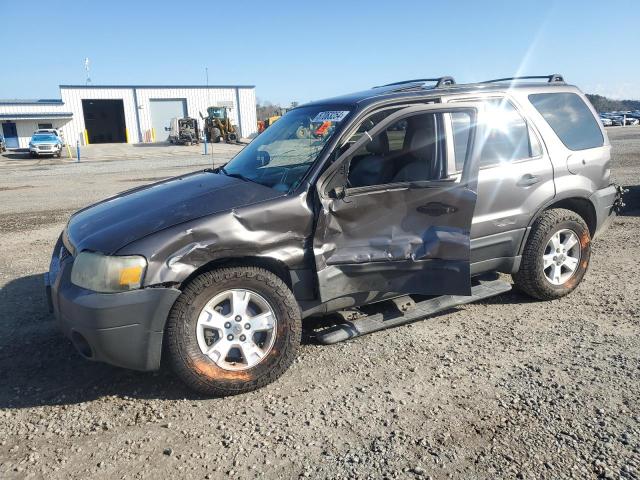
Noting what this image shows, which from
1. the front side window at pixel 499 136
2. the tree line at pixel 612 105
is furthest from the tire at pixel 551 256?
the tree line at pixel 612 105

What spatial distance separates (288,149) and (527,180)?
204 cm

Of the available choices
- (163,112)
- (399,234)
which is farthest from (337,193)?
(163,112)

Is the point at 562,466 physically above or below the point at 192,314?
A: below

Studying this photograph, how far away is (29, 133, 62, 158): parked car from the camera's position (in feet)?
108

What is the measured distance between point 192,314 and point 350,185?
4.68ft

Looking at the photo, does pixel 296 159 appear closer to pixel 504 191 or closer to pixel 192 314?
pixel 192 314

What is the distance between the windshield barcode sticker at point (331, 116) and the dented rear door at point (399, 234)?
0.33 metres

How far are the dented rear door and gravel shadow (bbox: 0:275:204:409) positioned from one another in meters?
1.31

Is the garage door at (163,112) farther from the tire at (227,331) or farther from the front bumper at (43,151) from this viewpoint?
the tire at (227,331)

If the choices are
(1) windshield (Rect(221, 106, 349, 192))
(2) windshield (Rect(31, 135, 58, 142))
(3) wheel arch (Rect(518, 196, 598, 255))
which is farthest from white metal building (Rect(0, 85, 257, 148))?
(3) wheel arch (Rect(518, 196, 598, 255))

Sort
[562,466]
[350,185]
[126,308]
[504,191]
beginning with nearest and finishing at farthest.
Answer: [562,466] < [126,308] < [350,185] < [504,191]

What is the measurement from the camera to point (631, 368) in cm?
343

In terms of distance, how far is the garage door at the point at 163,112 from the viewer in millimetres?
52656

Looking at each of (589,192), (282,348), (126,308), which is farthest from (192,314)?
(589,192)
